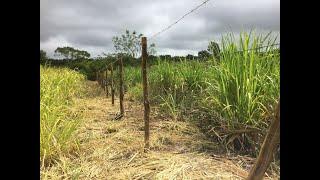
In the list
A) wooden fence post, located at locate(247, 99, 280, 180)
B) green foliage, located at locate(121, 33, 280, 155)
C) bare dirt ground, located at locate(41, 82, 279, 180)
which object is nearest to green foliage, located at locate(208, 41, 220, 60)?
green foliage, located at locate(121, 33, 280, 155)

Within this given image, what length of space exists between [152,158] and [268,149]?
2.07 meters

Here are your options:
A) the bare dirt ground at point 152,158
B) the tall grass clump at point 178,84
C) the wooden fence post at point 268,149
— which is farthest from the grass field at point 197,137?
the wooden fence post at point 268,149

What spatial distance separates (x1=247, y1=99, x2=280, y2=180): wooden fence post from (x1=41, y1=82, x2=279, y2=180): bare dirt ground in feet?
4.55

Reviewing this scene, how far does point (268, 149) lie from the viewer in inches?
62.1

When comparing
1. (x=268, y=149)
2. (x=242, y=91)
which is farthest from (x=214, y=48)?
(x=268, y=149)

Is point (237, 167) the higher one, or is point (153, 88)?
point (153, 88)

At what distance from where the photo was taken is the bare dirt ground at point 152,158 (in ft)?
10.2

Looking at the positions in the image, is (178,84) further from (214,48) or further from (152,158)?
(152,158)

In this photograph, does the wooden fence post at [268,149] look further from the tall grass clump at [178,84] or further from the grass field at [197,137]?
the tall grass clump at [178,84]
